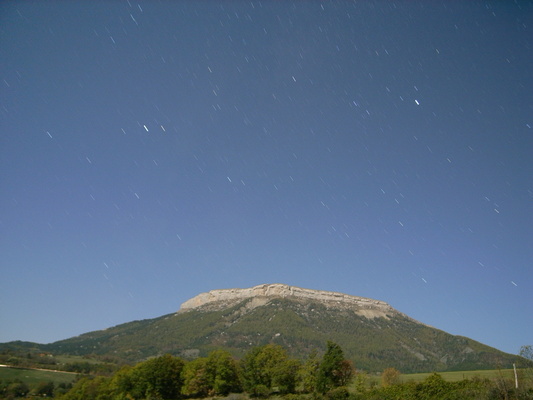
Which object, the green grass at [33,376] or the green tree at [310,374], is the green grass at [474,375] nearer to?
the green tree at [310,374]

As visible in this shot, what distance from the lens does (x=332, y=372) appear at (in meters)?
66.4

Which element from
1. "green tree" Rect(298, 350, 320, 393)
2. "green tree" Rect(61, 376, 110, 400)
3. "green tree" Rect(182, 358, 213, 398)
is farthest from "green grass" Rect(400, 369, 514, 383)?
"green tree" Rect(61, 376, 110, 400)

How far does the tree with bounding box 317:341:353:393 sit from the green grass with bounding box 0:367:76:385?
98.6 m

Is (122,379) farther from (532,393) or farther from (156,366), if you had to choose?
(532,393)

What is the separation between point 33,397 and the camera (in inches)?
3957

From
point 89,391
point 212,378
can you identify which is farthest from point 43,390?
point 212,378

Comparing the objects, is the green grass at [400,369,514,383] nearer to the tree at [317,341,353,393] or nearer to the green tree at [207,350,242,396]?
the tree at [317,341,353,393]

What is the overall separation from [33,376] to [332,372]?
111598mm

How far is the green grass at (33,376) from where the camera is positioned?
120331 mm

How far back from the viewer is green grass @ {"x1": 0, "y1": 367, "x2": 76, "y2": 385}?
12033cm

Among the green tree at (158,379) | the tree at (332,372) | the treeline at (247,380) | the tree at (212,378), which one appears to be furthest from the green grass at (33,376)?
the tree at (332,372)

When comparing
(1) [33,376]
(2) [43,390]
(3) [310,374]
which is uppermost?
(3) [310,374]

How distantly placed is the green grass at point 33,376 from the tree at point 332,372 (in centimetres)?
9856

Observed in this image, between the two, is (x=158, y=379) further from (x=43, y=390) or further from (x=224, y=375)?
(x=43, y=390)
